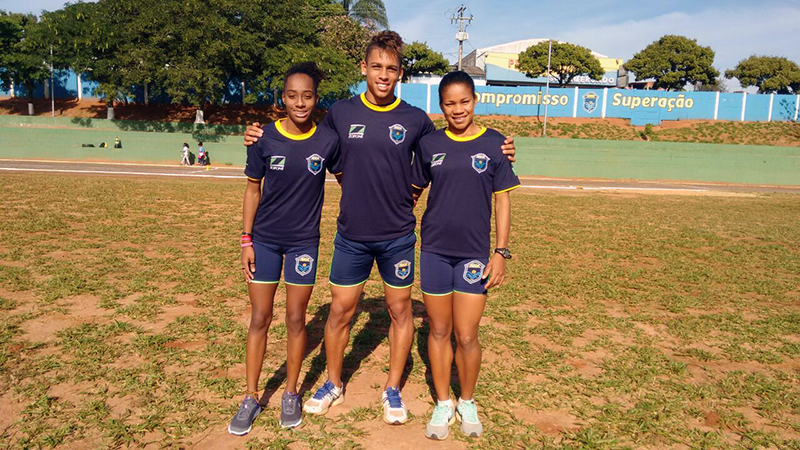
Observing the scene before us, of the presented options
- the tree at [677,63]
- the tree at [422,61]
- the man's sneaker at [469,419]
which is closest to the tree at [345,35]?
the tree at [422,61]

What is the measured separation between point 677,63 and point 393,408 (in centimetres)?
7647

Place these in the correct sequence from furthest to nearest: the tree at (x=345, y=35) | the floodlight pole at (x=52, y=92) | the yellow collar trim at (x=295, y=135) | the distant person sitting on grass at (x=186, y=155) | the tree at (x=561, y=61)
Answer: the tree at (x=561, y=61) → the tree at (x=345, y=35) → the floodlight pole at (x=52, y=92) → the distant person sitting on grass at (x=186, y=155) → the yellow collar trim at (x=295, y=135)

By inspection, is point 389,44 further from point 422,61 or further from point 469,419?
point 422,61

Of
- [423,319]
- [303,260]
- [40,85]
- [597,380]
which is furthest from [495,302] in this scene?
[40,85]

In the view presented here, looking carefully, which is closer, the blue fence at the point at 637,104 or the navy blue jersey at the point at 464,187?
the navy blue jersey at the point at 464,187

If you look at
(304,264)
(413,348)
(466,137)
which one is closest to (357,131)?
(466,137)

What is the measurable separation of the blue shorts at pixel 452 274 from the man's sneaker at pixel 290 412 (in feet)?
3.80

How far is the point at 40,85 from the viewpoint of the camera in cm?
4809

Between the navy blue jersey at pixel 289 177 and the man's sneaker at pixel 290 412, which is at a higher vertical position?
the navy blue jersey at pixel 289 177

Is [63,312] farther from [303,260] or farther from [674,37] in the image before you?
[674,37]

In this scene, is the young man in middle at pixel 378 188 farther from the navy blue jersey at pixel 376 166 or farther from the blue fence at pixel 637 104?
the blue fence at pixel 637 104

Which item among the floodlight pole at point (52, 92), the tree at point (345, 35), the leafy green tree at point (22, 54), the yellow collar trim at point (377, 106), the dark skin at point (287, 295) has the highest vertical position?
the tree at point (345, 35)

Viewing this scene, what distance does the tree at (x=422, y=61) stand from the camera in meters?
64.6

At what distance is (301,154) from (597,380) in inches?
116
